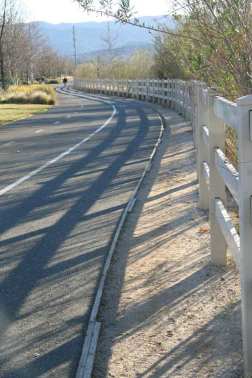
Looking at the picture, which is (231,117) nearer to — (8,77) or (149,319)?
(149,319)

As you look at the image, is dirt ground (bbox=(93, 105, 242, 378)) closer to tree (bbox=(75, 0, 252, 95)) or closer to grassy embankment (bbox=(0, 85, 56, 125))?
tree (bbox=(75, 0, 252, 95))

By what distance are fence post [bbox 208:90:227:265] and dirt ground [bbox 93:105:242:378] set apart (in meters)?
0.14

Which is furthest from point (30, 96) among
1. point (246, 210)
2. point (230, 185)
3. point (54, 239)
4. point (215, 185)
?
point (246, 210)

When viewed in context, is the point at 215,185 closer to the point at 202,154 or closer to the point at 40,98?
the point at 202,154

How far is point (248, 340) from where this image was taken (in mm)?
3824

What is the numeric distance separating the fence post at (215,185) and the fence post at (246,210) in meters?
2.00

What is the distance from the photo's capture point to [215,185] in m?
5.77

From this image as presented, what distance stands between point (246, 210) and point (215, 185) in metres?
2.12

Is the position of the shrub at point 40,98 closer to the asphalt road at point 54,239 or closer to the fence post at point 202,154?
the asphalt road at point 54,239

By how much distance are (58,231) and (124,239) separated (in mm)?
782

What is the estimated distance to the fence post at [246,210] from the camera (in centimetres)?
358

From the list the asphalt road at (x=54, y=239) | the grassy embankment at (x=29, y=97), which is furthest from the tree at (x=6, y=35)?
the asphalt road at (x=54, y=239)

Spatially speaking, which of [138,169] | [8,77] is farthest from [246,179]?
[8,77]

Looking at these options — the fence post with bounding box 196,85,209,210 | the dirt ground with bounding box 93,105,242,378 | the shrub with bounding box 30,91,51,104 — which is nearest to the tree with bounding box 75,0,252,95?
the fence post with bounding box 196,85,209,210
